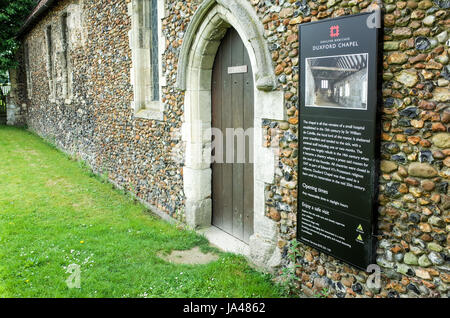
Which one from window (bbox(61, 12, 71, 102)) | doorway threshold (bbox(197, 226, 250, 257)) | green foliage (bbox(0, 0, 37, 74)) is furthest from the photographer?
green foliage (bbox(0, 0, 37, 74))

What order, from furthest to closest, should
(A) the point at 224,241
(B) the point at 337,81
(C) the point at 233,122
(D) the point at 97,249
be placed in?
(A) the point at 224,241 < (C) the point at 233,122 < (D) the point at 97,249 < (B) the point at 337,81

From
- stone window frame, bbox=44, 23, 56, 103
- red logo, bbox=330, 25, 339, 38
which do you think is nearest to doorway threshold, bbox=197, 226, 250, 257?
red logo, bbox=330, 25, 339, 38

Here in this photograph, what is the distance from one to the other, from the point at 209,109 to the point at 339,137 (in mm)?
2636

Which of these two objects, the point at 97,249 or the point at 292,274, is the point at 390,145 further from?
the point at 97,249

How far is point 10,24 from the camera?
18.0m

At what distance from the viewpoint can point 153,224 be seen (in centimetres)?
589

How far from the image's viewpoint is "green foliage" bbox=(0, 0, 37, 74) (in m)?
17.4

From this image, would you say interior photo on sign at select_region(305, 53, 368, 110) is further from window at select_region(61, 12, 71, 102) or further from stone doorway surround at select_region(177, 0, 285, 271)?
window at select_region(61, 12, 71, 102)

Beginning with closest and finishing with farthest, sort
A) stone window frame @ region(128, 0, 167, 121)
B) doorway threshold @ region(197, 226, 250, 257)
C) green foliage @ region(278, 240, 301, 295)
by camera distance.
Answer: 1. green foliage @ region(278, 240, 301, 295)
2. doorway threshold @ region(197, 226, 250, 257)
3. stone window frame @ region(128, 0, 167, 121)

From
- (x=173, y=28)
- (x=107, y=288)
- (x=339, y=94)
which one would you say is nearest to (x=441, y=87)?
(x=339, y=94)

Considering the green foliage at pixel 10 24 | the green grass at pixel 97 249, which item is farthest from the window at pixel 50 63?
the green grass at pixel 97 249

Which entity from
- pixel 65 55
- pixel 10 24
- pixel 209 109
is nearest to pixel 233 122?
pixel 209 109

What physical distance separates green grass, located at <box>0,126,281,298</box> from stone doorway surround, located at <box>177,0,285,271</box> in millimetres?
300

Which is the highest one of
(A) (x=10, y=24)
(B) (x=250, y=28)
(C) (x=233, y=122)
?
(A) (x=10, y=24)
